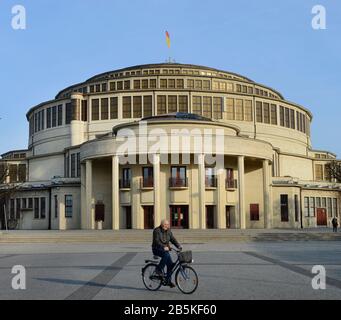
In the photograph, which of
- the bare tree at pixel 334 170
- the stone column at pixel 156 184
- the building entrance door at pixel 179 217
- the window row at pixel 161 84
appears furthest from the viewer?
the window row at pixel 161 84

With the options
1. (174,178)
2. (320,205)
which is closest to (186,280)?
(174,178)

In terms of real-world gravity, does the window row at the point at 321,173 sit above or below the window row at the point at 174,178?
above

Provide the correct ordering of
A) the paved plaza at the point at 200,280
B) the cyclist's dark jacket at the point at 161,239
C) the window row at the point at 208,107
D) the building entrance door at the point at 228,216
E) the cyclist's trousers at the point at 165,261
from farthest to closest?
the window row at the point at 208,107, the building entrance door at the point at 228,216, the cyclist's dark jacket at the point at 161,239, the cyclist's trousers at the point at 165,261, the paved plaza at the point at 200,280

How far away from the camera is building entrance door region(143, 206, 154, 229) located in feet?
166

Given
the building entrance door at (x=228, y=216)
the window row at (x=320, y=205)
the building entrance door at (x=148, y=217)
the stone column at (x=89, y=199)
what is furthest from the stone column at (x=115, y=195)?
the window row at (x=320, y=205)

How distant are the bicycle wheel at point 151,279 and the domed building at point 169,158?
111 feet

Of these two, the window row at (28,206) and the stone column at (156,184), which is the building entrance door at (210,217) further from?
the window row at (28,206)

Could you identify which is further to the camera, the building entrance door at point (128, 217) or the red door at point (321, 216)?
the red door at point (321, 216)

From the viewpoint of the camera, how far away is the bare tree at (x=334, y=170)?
66.3m

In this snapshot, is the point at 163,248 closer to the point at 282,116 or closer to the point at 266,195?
the point at 266,195

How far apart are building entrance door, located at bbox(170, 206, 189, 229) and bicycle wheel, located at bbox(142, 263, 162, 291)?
36.6 m

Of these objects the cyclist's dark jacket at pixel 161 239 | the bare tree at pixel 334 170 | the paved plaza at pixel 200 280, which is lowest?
the paved plaza at pixel 200 280
